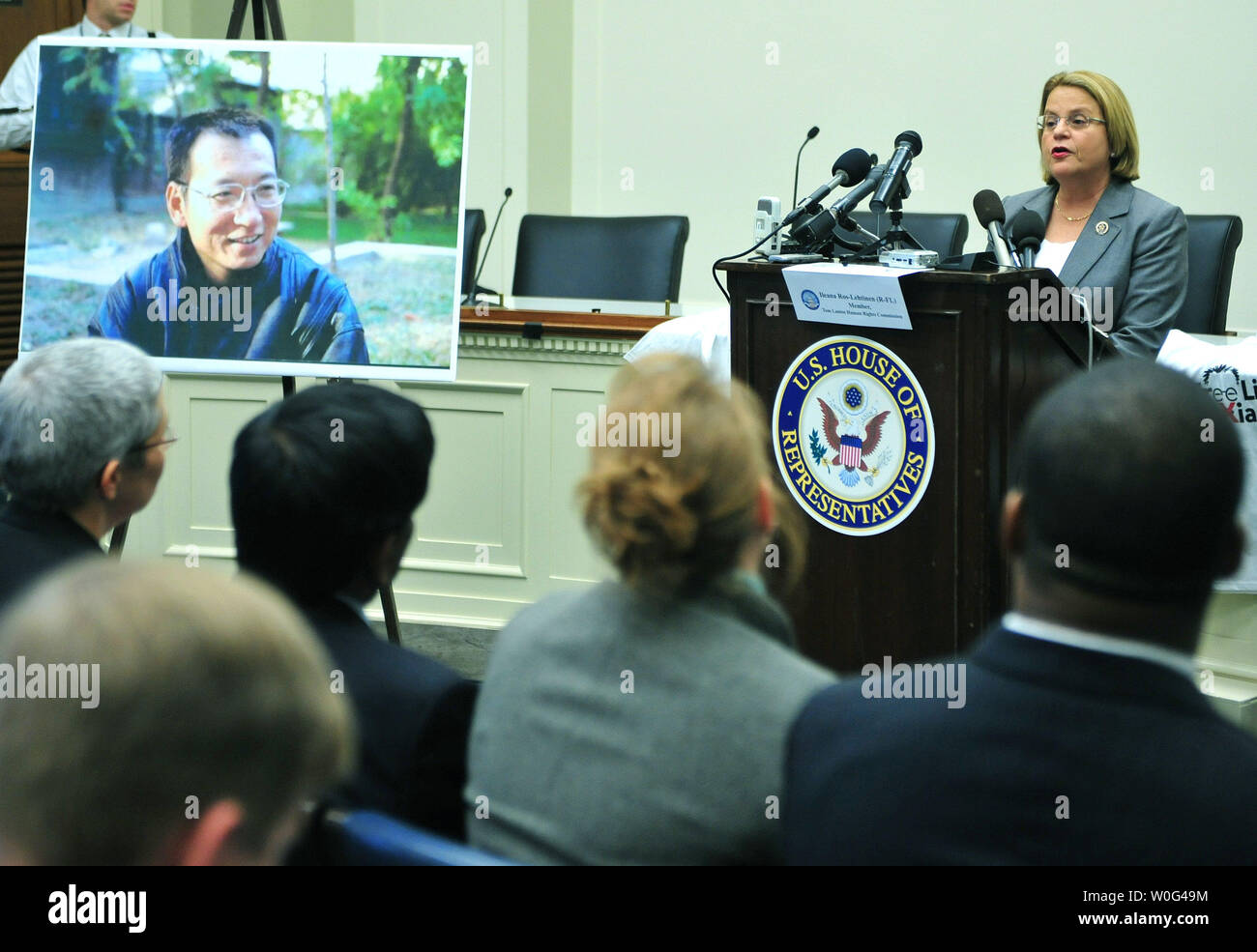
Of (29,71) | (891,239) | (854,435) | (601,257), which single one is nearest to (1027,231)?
(891,239)

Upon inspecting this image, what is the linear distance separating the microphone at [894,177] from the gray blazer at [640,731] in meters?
1.82

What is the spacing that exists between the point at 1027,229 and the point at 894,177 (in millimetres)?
412

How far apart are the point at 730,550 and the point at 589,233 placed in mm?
3702

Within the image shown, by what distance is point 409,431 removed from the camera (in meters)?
1.81

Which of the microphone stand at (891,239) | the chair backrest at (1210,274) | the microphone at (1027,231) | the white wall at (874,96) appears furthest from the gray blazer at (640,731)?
the white wall at (874,96)

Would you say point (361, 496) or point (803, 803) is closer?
point (803, 803)

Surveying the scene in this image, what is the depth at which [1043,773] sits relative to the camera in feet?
3.51

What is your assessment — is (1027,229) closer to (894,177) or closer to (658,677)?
(894,177)

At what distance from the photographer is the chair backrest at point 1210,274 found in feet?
12.8

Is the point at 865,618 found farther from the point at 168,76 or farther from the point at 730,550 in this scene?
the point at 168,76

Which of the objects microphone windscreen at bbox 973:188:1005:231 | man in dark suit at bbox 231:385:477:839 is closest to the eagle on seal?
microphone windscreen at bbox 973:188:1005:231

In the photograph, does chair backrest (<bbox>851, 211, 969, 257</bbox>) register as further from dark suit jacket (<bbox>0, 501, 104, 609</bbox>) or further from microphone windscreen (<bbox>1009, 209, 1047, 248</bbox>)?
dark suit jacket (<bbox>0, 501, 104, 609</bbox>)

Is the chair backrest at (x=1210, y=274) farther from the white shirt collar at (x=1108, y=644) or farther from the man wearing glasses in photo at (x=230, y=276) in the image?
the white shirt collar at (x=1108, y=644)
